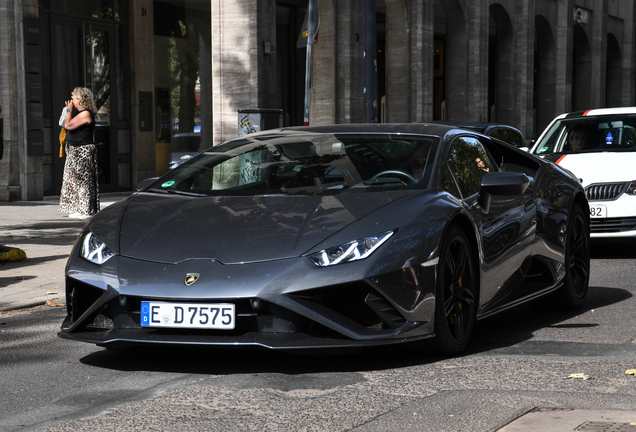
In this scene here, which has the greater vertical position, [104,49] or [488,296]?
[104,49]

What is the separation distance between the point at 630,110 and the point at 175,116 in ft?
37.9

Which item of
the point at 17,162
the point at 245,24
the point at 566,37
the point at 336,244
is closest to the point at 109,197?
the point at 17,162

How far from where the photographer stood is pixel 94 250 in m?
5.03

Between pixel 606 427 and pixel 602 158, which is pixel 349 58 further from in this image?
pixel 606 427

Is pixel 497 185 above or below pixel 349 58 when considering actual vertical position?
below

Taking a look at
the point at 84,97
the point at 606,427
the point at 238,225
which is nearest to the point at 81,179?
the point at 84,97

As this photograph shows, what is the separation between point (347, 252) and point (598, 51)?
35.2 meters

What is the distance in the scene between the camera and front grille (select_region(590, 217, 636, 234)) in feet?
32.8

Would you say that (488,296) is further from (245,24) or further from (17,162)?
(17,162)

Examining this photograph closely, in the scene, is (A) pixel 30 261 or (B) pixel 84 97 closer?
Result: (A) pixel 30 261

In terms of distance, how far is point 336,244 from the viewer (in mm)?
4676

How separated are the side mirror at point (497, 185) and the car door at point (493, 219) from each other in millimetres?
43

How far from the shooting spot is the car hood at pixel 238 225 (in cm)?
475

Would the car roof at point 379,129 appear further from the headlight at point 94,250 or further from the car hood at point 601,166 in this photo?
the car hood at point 601,166
